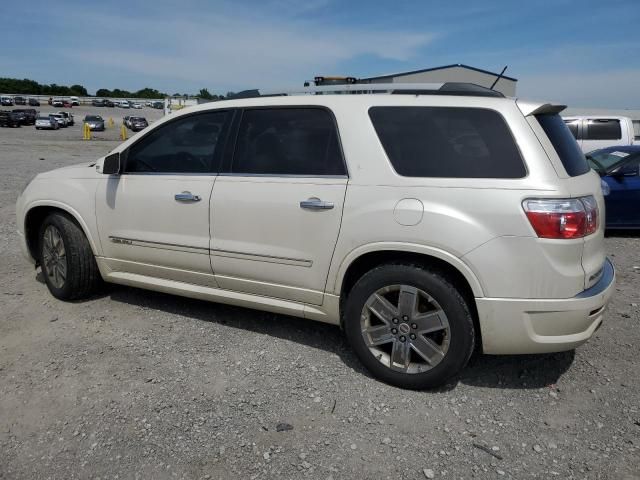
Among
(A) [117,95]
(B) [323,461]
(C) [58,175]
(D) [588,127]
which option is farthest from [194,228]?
(A) [117,95]

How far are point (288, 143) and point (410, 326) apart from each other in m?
1.48

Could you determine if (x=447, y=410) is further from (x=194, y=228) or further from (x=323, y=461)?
(x=194, y=228)

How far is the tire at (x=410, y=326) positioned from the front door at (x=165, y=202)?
1.25 m

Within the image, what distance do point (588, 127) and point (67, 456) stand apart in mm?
13565

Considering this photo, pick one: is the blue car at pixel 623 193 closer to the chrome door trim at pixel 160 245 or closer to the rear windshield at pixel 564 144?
the rear windshield at pixel 564 144

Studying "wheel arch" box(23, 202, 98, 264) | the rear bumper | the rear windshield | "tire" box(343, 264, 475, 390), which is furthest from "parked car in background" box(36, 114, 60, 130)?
the rear bumper

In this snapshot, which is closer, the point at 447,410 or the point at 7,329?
the point at 447,410

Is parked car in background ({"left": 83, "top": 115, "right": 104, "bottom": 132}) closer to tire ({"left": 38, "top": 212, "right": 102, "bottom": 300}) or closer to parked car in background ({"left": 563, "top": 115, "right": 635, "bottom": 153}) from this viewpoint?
parked car in background ({"left": 563, "top": 115, "right": 635, "bottom": 153})

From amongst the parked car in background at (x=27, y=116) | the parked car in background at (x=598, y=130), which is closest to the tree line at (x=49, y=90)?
the parked car in background at (x=27, y=116)

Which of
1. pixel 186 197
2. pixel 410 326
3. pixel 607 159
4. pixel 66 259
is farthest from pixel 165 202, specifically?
pixel 607 159

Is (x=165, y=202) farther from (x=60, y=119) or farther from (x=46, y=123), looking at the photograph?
(x=60, y=119)

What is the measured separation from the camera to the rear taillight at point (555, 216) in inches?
107

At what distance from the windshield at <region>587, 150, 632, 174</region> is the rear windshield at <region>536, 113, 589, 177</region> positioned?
16.5 ft

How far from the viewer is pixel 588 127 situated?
12.8 m
